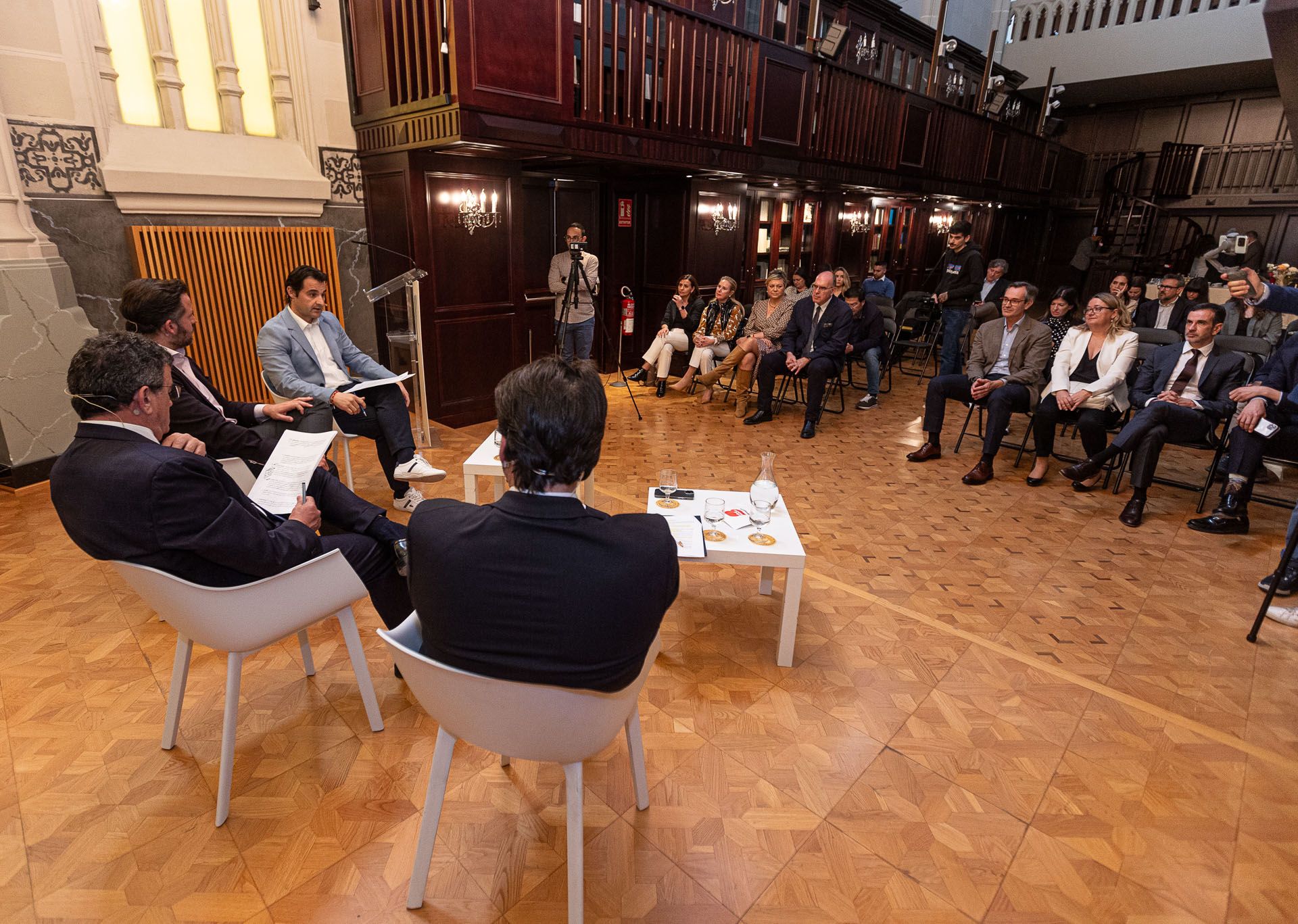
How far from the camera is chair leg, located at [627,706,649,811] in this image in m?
1.83

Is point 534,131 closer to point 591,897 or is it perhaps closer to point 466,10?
point 466,10

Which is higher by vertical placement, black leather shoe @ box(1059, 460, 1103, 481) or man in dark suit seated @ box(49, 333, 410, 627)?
man in dark suit seated @ box(49, 333, 410, 627)

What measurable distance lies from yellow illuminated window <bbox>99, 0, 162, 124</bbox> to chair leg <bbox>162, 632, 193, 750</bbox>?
4.19 metres

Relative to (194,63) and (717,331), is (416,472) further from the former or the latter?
(717,331)

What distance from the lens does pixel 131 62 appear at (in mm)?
4297

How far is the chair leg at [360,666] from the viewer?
2076 mm

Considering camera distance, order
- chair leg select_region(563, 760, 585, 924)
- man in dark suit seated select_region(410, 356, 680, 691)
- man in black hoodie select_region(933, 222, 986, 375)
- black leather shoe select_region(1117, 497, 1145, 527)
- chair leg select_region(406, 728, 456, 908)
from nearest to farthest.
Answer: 1. man in dark suit seated select_region(410, 356, 680, 691)
2. chair leg select_region(563, 760, 585, 924)
3. chair leg select_region(406, 728, 456, 908)
4. black leather shoe select_region(1117, 497, 1145, 527)
5. man in black hoodie select_region(933, 222, 986, 375)

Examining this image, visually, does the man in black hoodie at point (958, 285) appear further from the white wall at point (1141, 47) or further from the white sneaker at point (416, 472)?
the white wall at point (1141, 47)

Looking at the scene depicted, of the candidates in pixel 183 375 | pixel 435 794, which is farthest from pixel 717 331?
pixel 435 794

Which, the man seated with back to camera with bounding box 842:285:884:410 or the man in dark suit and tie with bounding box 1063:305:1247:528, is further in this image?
the man seated with back to camera with bounding box 842:285:884:410

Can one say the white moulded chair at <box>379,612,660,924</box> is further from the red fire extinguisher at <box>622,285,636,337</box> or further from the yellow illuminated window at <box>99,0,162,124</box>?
the red fire extinguisher at <box>622,285,636,337</box>

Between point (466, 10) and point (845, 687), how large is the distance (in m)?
4.66

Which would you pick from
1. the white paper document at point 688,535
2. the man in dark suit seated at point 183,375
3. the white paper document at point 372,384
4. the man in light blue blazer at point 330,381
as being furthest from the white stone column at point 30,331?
the white paper document at point 688,535

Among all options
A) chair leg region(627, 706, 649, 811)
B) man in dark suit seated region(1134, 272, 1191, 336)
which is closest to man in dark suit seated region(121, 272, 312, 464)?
chair leg region(627, 706, 649, 811)
